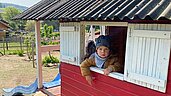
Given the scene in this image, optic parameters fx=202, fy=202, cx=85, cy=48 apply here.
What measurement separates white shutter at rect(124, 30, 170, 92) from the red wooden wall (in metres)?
0.12

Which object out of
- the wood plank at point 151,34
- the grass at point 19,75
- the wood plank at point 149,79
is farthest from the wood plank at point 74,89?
the grass at point 19,75

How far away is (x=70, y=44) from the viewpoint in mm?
4395

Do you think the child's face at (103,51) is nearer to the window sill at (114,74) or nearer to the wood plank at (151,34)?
the window sill at (114,74)

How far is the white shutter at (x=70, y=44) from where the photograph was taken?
A: 421 cm

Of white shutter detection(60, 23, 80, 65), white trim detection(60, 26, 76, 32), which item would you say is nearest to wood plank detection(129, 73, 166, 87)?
white shutter detection(60, 23, 80, 65)

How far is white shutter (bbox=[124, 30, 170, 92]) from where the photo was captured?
8.45 feet

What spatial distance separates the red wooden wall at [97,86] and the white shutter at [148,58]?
0.12 m

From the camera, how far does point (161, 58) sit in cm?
260

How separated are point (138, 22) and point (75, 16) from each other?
0.97 metres

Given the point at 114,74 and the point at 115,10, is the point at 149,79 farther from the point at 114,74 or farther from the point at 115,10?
the point at 115,10

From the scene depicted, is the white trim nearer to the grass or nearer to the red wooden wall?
the red wooden wall

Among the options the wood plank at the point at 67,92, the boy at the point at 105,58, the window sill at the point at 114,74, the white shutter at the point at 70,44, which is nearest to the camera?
the window sill at the point at 114,74

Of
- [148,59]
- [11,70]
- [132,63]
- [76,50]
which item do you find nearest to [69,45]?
[76,50]

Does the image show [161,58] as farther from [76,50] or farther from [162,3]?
[76,50]
